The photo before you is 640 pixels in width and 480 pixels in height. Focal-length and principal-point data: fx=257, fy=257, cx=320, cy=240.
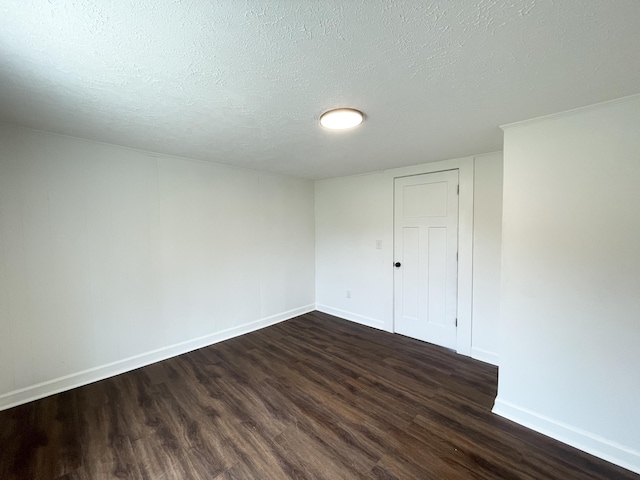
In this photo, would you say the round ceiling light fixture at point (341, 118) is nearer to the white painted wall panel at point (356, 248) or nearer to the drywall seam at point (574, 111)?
the drywall seam at point (574, 111)

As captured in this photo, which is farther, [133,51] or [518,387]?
[518,387]

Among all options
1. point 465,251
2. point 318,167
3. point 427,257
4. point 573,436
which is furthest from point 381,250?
point 573,436

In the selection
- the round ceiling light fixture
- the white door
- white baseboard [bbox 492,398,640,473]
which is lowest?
white baseboard [bbox 492,398,640,473]

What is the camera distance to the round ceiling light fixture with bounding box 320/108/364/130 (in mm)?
1670

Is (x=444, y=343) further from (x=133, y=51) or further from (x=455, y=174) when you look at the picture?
(x=133, y=51)

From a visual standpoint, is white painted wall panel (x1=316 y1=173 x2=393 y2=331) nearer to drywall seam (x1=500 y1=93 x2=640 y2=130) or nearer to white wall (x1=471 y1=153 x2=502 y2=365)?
white wall (x1=471 y1=153 x2=502 y2=365)

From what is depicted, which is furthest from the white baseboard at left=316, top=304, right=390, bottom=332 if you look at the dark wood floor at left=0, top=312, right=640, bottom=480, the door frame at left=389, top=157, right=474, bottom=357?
the door frame at left=389, top=157, right=474, bottom=357

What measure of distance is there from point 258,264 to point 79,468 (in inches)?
95.0

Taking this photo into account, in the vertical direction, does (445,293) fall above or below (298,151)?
below

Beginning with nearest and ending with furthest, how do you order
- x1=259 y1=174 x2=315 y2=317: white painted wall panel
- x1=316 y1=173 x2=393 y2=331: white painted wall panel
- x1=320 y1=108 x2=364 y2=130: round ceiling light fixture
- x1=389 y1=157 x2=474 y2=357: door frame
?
x1=320 y1=108 x2=364 y2=130: round ceiling light fixture
x1=389 y1=157 x2=474 y2=357: door frame
x1=316 y1=173 x2=393 y2=331: white painted wall panel
x1=259 y1=174 x2=315 y2=317: white painted wall panel

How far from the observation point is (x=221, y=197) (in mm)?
3236

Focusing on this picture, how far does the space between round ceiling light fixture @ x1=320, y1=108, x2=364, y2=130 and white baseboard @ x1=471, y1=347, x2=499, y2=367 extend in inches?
105

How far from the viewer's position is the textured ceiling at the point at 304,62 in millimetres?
917

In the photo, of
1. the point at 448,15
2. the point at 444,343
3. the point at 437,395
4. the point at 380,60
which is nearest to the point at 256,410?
the point at 437,395
